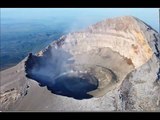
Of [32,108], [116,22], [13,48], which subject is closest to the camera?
[32,108]

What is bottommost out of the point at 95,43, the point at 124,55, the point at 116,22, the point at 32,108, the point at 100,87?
the point at 32,108

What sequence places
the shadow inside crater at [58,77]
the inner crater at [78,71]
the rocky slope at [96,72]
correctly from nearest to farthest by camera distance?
the rocky slope at [96,72]
the shadow inside crater at [58,77]
the inner crater at [78,71]

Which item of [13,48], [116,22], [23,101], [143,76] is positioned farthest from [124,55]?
[13,48]

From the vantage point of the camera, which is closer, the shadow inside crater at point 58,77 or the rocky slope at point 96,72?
the rocky slope at point 96,72

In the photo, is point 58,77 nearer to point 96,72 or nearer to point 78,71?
point 78,71

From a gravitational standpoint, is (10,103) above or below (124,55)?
below

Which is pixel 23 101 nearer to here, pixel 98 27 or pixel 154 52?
pixel 154 52

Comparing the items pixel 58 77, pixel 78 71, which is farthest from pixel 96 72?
pixel 58 77

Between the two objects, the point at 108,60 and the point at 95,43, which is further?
the point at 95,43
